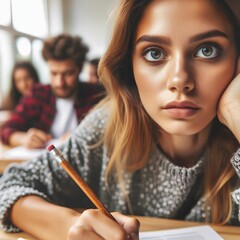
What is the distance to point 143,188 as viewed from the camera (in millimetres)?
805

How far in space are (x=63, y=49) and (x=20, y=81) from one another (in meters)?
1.05

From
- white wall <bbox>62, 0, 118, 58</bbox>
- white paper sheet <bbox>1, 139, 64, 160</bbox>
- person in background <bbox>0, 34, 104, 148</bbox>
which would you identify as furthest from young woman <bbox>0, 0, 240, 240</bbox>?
white wall <bbox>62, 0, 118, 58</bbox>

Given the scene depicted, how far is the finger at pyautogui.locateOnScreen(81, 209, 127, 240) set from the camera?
1.60 ft

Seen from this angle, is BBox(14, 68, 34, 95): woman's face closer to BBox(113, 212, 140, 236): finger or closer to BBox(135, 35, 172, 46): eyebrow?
BBox(135, 35, 172, 46): eyebrow

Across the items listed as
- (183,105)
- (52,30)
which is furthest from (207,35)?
(52,30)

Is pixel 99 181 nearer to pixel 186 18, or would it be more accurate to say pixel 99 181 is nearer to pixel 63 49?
pixel 186 18

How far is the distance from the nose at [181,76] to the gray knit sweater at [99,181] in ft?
0.78

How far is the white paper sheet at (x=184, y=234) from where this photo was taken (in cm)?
59

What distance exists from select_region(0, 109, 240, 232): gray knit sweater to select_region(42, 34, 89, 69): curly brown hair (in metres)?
1.39

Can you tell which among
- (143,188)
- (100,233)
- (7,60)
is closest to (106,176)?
(143,188)

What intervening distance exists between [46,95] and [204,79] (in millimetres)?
1725

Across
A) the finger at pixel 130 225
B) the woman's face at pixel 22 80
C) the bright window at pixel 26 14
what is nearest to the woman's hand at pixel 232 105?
the finger at pixel 130 225

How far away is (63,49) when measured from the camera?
7.14ft

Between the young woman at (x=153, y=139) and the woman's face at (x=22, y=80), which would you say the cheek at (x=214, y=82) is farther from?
the woman's face at (x=22, y=80)
